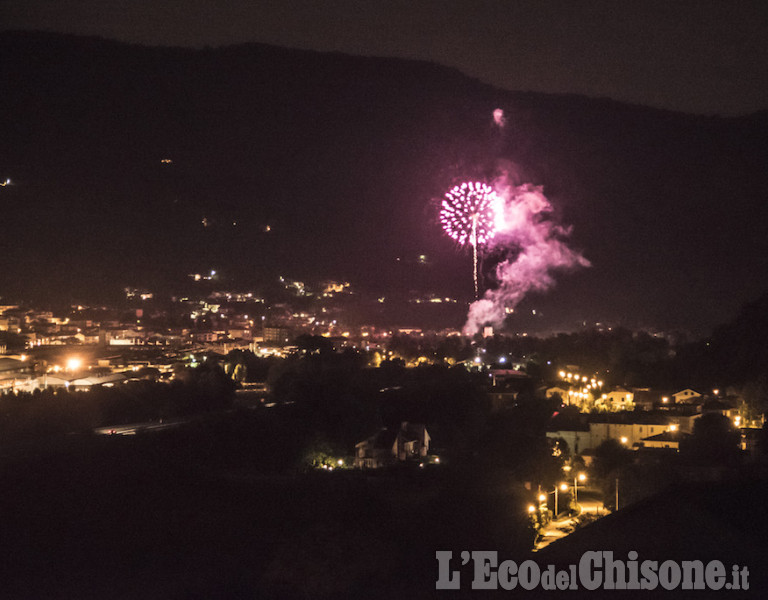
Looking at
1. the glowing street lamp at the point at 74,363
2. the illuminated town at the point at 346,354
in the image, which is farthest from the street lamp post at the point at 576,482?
the glowing street lamp at the point at 74,363

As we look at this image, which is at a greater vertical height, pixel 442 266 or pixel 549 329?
pixel 442 266

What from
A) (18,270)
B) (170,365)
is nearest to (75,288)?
(18,270)


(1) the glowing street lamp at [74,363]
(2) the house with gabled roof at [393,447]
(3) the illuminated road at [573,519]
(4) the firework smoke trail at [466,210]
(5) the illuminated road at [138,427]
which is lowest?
(3) the illuminated road at [573,519]

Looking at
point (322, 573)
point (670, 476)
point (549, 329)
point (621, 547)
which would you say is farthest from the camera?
point (549, 329)

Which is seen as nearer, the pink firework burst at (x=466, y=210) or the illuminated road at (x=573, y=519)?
the illuminated road at (x=573, y=519)

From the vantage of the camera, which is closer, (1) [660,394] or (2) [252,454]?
(2) [252,454]

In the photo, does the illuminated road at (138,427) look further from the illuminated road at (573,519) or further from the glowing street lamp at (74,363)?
the illuminated road at (573,519)

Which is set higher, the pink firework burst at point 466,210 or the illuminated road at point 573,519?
the pink firework burst at point 466,210

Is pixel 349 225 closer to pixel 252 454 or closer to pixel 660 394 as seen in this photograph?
pixel 660 394

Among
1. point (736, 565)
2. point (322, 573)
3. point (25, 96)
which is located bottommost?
point (322, 573)

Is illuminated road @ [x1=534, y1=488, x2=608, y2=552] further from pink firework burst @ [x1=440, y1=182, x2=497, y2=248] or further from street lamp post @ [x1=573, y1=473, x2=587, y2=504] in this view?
pink firework burst @ [x1=440, y1=182, x2=497, y2=248]

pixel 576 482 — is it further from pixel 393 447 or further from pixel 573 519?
pixel 393 447
